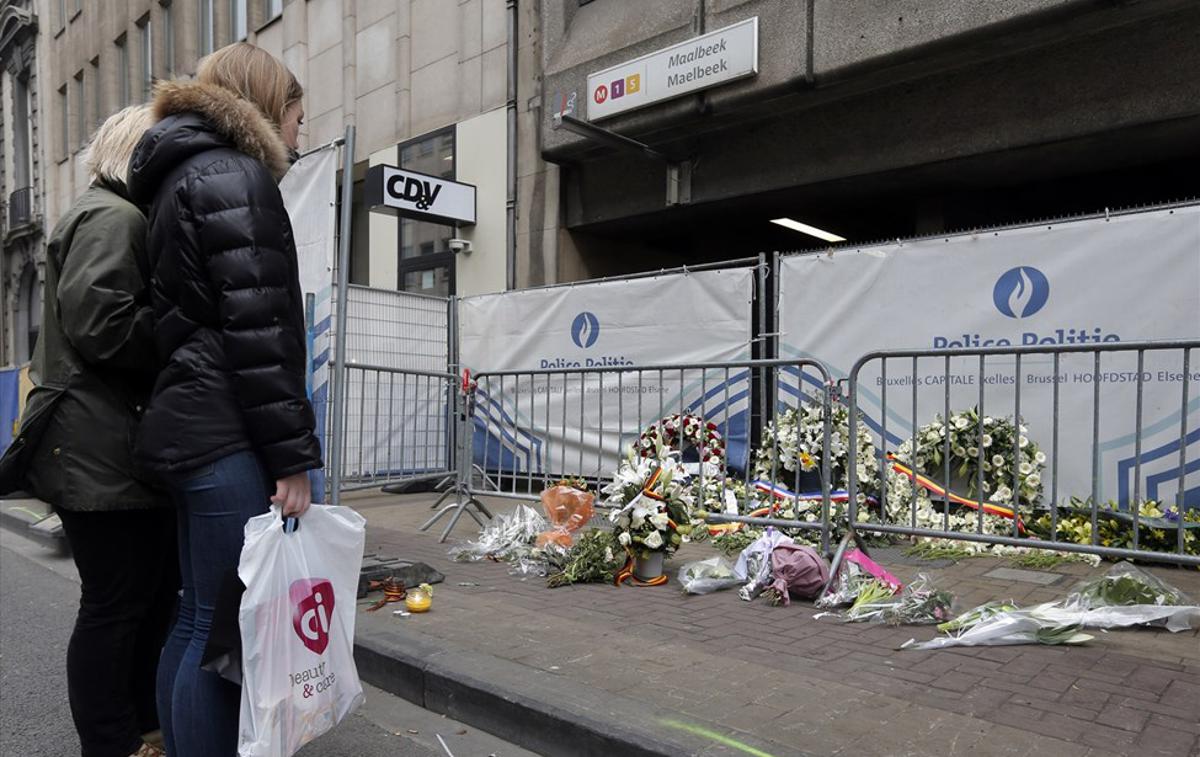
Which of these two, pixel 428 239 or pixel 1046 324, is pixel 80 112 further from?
pixel 1046 324

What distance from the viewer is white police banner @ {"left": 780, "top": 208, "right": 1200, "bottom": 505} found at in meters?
5.54

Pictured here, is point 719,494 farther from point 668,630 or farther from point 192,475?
point 192,475

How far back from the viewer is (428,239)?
12320 mm

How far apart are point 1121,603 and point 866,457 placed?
215 centimetres

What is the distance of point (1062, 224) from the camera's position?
6.08 meters

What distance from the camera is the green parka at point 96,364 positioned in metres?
2.31

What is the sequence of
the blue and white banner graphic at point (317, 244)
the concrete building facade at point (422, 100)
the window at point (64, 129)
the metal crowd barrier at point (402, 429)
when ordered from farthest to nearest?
1. the window at point (64, 129)
2. the concrete building facade at point (422, 100)
3. the metal crowd barrier at point (402, 429)
4. the blue and white banner graphic at point (317, 244)

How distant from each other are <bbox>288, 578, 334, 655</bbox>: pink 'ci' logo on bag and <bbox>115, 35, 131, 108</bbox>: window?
23.6m

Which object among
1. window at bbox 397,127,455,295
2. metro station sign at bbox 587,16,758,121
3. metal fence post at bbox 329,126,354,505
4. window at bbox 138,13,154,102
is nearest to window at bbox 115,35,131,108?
window at bbox 138,13,154,102

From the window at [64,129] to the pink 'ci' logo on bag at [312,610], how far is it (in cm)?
2861

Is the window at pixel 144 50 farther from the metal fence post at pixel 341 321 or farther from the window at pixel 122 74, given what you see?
the metal fence post at pixel 341 321

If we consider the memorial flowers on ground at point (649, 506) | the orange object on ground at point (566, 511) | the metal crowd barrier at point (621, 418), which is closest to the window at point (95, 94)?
the metal crowd barrier at point (621, 418)

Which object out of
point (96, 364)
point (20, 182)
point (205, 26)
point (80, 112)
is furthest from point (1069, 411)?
point (20, 182)

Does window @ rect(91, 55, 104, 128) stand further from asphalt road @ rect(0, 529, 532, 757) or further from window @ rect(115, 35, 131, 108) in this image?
asphalt road @ rect(0, 529, 532, 757)
